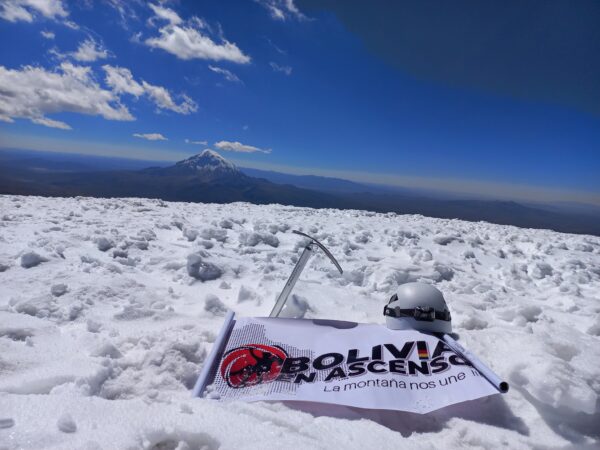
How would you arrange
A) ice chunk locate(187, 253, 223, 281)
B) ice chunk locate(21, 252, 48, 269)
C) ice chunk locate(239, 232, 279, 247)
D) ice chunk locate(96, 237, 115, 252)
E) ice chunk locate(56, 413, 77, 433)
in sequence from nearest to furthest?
ice chunk locate(56, 413, 77, 433), ice chunk locate(21, 252, 48, 269), ice chunk locate(187, 253, 223, 281), ice chunk locate(96, 237, 115, 252), ice chunk locate(239, 232, 279, 247)

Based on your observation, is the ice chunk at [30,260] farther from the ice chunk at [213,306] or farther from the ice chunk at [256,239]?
Answer: the ice chunk at [256,239]

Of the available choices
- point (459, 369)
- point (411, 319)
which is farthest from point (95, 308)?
point (459, 369)

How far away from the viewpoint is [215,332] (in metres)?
3.40

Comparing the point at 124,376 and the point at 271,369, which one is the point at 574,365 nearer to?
the point at 271,369

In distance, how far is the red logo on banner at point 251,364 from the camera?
2.53 metres

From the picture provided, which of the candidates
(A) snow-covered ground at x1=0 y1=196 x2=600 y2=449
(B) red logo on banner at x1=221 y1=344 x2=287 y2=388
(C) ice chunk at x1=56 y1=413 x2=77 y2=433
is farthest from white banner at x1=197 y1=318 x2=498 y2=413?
(C) ice chunk at x1=56 y1=413 x2=77 y2=433

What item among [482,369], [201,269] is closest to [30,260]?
[201,269]

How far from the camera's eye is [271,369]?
2.64m

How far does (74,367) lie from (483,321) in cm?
411

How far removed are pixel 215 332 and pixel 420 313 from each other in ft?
6.68

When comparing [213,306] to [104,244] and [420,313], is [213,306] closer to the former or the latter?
[420,313]

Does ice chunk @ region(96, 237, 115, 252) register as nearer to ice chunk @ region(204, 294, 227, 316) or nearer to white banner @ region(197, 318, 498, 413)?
ice chunk @ region(204, 294, 227, 316)

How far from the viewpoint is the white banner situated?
2.33 m

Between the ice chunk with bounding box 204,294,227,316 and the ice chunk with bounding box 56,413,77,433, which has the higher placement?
the ice chunk with bounding box 56,413,77,433
